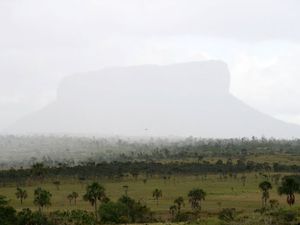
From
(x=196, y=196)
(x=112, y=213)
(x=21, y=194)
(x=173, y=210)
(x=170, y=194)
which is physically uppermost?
(x=196, y=196)

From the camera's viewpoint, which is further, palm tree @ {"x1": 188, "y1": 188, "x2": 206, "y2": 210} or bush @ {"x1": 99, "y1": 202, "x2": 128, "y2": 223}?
palm tree @ {"x1": 188, "y1": 188, "x2": 206, "y2": 210}

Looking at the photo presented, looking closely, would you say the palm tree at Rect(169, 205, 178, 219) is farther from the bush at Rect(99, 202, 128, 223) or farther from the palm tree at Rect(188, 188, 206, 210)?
the bush at Rect(99, 202, 128, 223)

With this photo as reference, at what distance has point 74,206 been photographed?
154 metres

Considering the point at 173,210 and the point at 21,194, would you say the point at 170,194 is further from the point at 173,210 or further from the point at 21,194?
the point at 21,194

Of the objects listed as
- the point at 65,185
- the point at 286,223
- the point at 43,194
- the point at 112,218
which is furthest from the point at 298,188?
the point at 65,185

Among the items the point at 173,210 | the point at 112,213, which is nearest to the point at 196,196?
the point at 173,210

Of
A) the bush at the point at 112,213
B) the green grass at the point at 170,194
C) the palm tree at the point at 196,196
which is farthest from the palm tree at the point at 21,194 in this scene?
the palm tree at the point at 196,196

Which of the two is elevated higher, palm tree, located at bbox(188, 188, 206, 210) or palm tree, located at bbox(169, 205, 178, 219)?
palm tree, located at bbox(188, 188, 206, 210)

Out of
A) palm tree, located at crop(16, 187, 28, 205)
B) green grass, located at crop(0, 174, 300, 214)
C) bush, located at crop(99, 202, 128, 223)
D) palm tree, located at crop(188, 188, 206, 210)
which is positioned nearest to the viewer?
bush, located at crop(99, 202, 128, 223)

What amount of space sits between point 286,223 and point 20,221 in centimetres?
5444

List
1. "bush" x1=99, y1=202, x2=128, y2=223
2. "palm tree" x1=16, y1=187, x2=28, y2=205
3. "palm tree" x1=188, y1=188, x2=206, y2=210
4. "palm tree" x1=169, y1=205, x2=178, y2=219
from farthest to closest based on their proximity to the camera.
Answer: "palm tree" x1=16, y1=187, x2=28, y2=205 → "palm tree" x1=188, y1=188, x2=206, y2=210 → "palm tree" x1=169, y1=205, x2=178, y2=219 → "bush" x1=99, y1=202, x2=128, y2=223

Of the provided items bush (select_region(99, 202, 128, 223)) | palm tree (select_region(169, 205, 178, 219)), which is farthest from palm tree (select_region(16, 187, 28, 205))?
bush (select_region(99, 202, 128, 223))

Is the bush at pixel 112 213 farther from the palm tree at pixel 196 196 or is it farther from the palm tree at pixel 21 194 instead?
the palm tree at pixel 21 194

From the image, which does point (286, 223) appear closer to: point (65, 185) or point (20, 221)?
point (20, 221)
